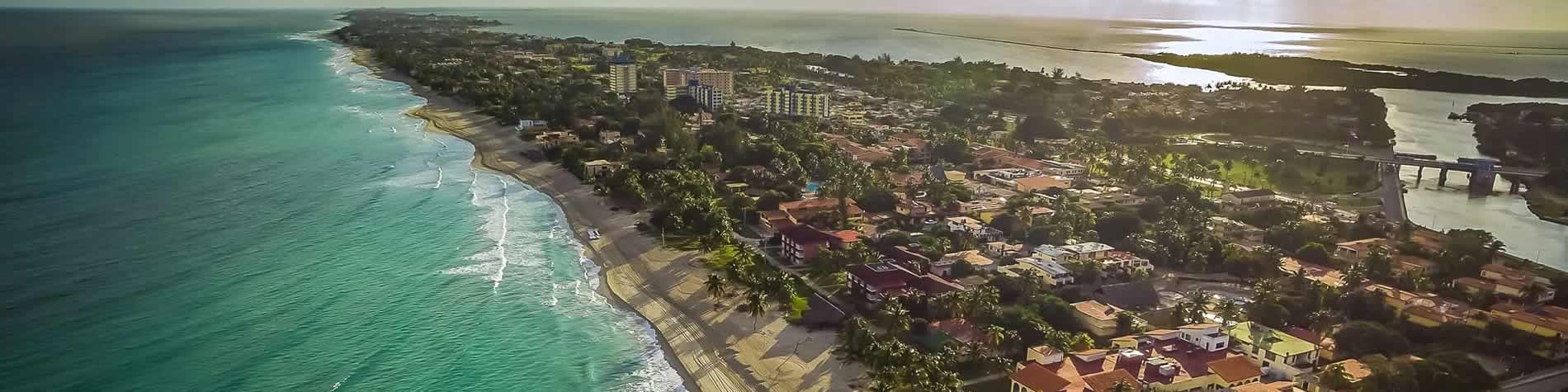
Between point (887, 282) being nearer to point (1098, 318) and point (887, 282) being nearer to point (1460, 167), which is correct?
point (1098, 318)

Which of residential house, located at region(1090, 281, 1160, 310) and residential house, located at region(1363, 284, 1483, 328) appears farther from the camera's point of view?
residential house, located at region(1090, 281, 1160, 310)

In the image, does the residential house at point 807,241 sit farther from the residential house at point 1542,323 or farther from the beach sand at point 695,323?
the residential house at point 1542,323

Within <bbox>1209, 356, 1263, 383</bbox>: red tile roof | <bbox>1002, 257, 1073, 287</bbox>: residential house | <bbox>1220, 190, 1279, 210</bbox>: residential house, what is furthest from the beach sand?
<bbox>1220, 190, 1279, 210</bbox>: residential house

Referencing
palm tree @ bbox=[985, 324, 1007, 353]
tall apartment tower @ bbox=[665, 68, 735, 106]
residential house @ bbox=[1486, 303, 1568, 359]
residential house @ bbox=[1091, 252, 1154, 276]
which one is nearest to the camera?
palm tree @ bbox=[985, 324, 1007, 353]

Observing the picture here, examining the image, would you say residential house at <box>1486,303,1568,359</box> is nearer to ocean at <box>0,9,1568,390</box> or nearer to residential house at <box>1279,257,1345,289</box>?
residential house at <box>1279,257,1345,289</box>

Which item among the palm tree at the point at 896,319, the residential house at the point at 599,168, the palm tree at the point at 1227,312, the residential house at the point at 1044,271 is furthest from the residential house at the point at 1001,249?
the residential house at the point at 599,168

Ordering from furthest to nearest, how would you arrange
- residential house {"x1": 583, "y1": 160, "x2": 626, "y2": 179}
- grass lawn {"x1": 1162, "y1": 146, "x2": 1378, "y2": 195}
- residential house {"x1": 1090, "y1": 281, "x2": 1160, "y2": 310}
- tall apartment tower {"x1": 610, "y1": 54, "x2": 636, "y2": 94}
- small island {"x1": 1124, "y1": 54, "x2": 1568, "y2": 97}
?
tall apartment tower {"x1": 610, "y1": 54, "x2": 636, "y2": 94} → small island {"x1": 1124, "y1": 54, "x2": 1568, "y2": 97} → residential house {"x1": 583, "y1": 160, "x2": 626, "y2": 179} → grass lawn {"x1": 1162, "y1": 146, "x2": 1378, "y2": 195} → residential house {"x1": 1090, "y1": 281, "x2": 1160, "y2": 310}

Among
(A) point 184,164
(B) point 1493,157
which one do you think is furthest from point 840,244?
(B) point 1493,157

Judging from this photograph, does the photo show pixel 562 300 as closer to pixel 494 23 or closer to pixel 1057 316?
pixel 1057 316

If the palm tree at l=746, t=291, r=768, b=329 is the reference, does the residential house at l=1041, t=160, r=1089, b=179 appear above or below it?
above
